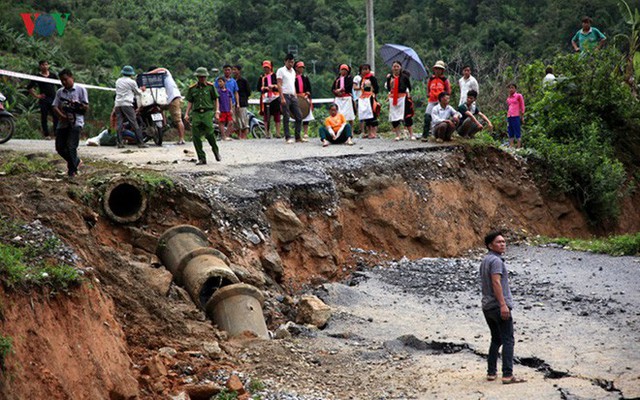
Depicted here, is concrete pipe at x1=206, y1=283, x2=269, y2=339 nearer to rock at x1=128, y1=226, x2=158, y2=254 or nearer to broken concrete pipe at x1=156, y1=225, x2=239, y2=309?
broken concrete pipe at x1=156, y1=225, x2=239, y2=309

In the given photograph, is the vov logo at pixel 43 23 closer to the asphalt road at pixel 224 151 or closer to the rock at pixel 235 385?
the asphalt road at pixel 224 151

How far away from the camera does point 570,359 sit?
36.1 feet

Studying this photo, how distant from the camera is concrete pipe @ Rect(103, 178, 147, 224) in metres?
13.2

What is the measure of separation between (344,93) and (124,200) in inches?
305

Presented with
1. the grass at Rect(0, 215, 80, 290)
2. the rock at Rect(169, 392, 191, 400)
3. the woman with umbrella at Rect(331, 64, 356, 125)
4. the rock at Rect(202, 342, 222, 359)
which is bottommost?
the rock at Rect(169, 392, 191, 400)

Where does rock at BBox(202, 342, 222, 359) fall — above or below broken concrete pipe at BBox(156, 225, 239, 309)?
below

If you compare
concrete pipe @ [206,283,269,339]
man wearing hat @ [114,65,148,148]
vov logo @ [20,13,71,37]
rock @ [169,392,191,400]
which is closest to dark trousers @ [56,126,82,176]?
concrete pipe @ [206,283,269,339]

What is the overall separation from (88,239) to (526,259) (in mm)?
8185

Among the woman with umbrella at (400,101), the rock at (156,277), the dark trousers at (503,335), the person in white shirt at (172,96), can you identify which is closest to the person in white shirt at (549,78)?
the woman with umbrella at (400,101)

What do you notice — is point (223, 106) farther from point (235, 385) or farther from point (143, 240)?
point (235, 385)

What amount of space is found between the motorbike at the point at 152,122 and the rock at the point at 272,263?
18.7 ft

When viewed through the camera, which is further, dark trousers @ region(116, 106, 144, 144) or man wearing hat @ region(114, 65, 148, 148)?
dark trousers @ region(116, 106, 144, 144)

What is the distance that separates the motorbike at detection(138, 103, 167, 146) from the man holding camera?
4821 mm

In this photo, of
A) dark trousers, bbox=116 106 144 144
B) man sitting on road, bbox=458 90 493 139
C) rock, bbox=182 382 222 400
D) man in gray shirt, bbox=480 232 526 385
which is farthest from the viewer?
man sitting on road, bbox=458 90 493 139
